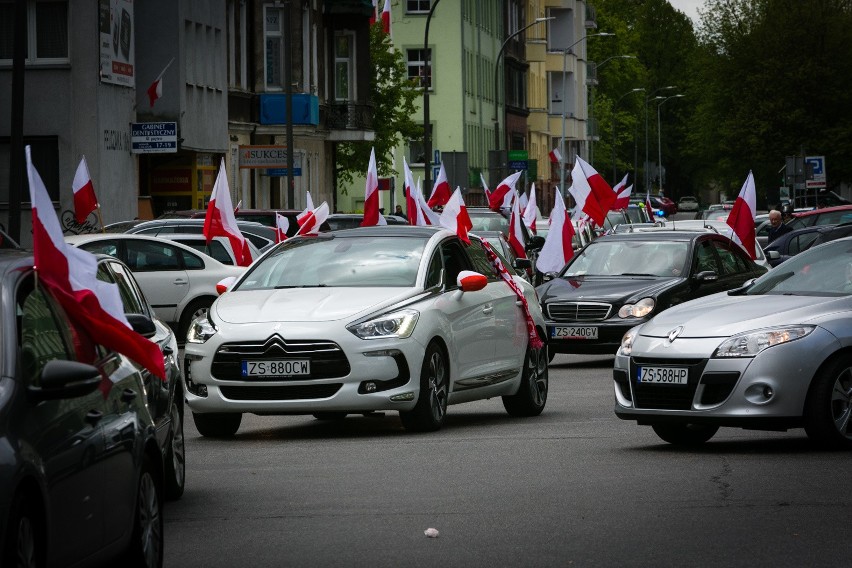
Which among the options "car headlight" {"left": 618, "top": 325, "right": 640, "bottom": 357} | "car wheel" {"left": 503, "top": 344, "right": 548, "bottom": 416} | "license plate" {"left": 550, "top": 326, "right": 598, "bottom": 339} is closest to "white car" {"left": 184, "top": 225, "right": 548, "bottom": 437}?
"car wheel" {"left": 503, "top": 344, "right": 548, "bottom": 416}

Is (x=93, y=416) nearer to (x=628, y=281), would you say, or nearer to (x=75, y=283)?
(x=75, y=283)

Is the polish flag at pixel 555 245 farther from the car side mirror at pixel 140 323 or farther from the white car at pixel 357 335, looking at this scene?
the car side mirror at pixel 140 323

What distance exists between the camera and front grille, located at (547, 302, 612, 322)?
2272cm

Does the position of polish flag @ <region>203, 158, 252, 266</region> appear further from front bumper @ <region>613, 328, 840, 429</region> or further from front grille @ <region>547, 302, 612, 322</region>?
front bumper @ <region>613, 328, 840, 429</region>

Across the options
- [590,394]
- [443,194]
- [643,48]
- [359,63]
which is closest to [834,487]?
[590,394]

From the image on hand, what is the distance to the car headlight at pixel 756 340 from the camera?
12.6 metres

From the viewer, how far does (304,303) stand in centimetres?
1459

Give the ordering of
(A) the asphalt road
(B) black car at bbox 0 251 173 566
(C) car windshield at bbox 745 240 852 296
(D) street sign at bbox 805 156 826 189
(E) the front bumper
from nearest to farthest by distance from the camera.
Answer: (B) black car at bbox 0 251 173 566, (A) the asphalt road, (E) the front bumper, (C) car windshield at bbox 745 240 852 296, (D) street sign at bbox 805 156 826 189

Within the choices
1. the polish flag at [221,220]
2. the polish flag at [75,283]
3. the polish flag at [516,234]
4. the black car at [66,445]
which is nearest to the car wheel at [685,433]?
the black car at [66,445]

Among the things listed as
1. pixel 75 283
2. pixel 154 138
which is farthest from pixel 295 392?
pixel 154 138

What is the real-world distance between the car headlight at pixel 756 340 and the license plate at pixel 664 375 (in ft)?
0.91

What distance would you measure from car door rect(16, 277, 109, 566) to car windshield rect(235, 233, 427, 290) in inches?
299

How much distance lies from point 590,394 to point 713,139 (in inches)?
3141

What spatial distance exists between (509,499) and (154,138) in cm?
3232
